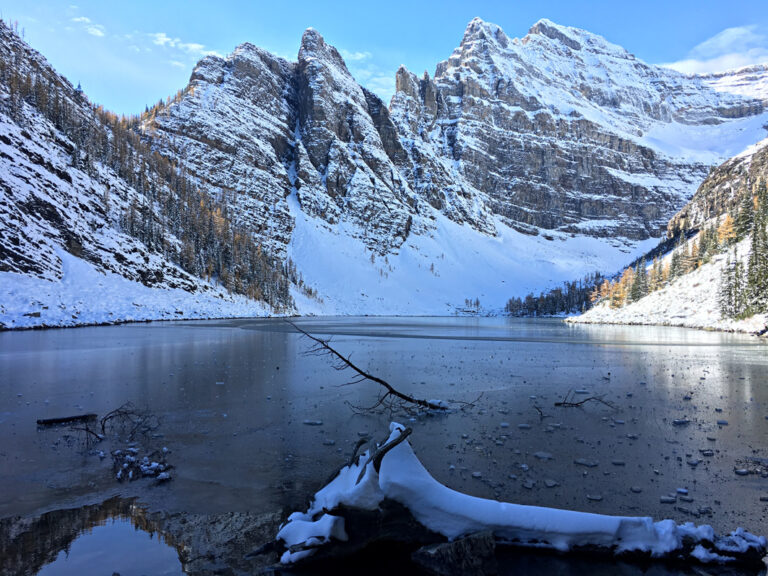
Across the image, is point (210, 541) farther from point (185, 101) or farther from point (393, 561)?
point (185, 101)

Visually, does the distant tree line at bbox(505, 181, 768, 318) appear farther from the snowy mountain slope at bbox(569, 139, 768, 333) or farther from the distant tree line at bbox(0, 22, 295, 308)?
the distant tree line at bbox(0, 22, 295, 308)

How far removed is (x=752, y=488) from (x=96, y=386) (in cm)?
1805

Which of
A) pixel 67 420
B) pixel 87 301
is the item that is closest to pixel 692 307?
pixel 67 420

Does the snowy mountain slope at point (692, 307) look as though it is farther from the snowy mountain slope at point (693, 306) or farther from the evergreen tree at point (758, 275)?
the evergreen tree at point (758, 275)

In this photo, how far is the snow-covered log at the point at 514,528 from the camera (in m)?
4.83

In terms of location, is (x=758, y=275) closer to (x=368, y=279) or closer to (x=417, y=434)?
(x=417, y=434)

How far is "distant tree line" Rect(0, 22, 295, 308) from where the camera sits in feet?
261

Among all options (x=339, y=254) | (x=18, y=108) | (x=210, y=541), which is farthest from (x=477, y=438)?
(x=339, y=254)

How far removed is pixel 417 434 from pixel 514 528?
5.05 metres

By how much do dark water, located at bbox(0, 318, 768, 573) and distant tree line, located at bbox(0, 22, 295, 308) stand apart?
236 ft

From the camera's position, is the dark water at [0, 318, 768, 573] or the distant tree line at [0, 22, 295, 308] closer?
the dark water at [0, 318, 768, 573]

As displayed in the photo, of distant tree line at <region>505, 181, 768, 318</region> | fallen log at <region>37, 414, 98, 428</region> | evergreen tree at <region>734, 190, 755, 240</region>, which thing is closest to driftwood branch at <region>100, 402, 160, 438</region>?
fallen log at <region>37, 414, 98, 428</region>

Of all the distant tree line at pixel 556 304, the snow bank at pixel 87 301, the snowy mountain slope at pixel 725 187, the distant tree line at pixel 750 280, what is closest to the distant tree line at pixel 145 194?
the snow bank at pixel 87 301

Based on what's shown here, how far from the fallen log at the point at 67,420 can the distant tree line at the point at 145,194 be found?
248 feet
